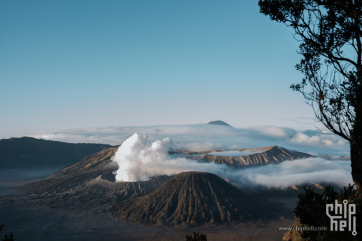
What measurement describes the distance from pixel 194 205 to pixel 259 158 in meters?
91.9

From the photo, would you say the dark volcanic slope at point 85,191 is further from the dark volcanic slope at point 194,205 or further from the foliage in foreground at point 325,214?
the foliage in foreground at point 325,214

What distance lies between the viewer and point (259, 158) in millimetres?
158125

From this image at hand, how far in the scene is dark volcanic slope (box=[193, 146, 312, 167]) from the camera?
15300 centimetres

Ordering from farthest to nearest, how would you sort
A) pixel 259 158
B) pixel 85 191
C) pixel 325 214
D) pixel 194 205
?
pixel 259 158 < pixel 85 191 < pixel 194 205 < pixel 325 214

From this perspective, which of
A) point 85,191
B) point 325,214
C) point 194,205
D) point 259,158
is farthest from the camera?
point 259,158

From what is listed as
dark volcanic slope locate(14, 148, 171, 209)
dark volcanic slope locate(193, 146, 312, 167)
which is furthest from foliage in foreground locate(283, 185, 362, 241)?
dark volcanic slope locate(193, 146, 312, 167)

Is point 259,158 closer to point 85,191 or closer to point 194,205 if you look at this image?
point 194,205

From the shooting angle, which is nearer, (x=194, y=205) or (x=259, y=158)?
(x=194, y=205)

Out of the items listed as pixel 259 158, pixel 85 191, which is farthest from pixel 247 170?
pixel 85 191

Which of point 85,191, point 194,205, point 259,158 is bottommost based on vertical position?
point 85,191

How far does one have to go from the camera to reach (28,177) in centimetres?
17862

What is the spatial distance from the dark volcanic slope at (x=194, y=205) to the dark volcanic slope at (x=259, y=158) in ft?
209

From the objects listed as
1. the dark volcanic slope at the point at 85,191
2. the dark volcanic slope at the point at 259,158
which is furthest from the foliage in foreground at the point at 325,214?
the dark volcanic slope at the point at 259,158

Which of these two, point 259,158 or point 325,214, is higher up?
point 325,214
